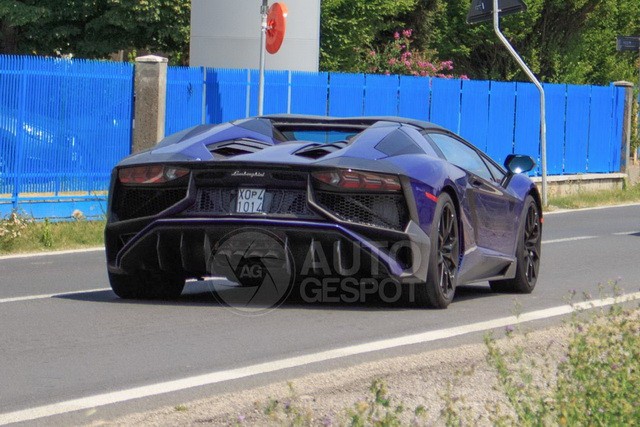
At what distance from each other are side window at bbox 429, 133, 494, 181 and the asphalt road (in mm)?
945

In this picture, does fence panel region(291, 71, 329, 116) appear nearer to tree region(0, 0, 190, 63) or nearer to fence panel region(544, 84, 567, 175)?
fence panel region(544, 84, 567, 175)

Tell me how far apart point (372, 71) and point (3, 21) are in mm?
9442

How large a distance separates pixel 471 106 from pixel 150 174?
759 inches

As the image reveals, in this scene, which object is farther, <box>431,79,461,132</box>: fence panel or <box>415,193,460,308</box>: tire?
<box>431,79,461,132</box>: fence panel

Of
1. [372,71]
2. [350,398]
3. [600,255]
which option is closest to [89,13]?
[372,71]

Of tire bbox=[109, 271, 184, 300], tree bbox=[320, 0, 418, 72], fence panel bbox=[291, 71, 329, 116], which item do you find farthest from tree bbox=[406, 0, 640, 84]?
tire bbox=[109, 271, 184, 300]

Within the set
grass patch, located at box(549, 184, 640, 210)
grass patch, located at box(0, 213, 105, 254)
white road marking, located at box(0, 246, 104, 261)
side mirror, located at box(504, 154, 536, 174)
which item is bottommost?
grass patch, located at box(549, 184, 640, 210)

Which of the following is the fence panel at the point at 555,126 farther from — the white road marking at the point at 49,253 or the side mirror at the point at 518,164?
the side mirror at the point at 518,164

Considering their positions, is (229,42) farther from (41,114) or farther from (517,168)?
(517,168)

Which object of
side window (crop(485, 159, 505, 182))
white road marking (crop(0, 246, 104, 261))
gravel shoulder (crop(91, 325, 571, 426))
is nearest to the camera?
gravel shoulder (crop(91, 325, 571, 426))

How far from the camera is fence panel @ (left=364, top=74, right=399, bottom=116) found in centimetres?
2538

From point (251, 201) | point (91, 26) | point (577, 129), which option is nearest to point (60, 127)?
point (251, 201)

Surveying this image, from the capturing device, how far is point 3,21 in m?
38.3

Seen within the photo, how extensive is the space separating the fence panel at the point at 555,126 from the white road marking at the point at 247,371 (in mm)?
20804
